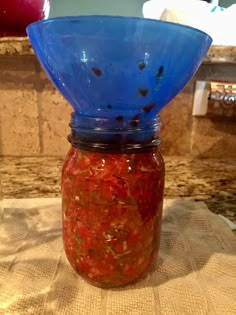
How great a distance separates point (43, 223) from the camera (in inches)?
22.8

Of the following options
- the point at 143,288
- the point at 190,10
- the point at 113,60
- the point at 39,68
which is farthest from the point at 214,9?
the point at 143,288

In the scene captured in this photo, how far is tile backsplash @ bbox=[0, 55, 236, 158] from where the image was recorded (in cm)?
66

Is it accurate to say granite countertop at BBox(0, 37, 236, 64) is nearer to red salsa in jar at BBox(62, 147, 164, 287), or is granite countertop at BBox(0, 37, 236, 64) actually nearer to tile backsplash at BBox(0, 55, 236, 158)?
tile backsplash at BBox(0, 55, 236, 158)

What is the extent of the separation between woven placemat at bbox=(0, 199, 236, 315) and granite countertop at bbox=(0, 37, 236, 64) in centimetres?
31

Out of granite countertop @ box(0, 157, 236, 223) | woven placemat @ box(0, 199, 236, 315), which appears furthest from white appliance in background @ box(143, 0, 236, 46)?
woven placemat @ box(0, 199, 236, 315)

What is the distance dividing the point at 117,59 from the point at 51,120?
40cm

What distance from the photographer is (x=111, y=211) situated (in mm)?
376

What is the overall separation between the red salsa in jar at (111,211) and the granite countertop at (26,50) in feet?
1.01

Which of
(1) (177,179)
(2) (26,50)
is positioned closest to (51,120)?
(2) (26,50)

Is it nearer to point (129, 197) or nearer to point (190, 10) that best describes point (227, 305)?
point (129, 197)

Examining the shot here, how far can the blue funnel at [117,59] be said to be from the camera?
0.31 m

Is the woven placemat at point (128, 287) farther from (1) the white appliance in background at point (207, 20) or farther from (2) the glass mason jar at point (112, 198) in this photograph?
(1) the white appliance in background at point (207, 20)

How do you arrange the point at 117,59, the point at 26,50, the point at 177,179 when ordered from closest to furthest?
the point at 117,59, the point at 26,50, the point at 177,179

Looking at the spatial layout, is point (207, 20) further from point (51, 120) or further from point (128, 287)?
point (128, 287)
